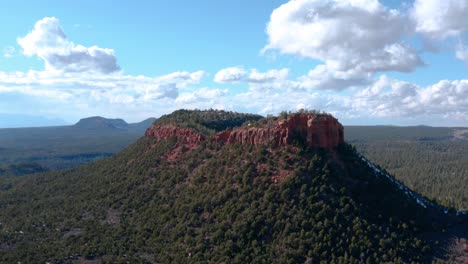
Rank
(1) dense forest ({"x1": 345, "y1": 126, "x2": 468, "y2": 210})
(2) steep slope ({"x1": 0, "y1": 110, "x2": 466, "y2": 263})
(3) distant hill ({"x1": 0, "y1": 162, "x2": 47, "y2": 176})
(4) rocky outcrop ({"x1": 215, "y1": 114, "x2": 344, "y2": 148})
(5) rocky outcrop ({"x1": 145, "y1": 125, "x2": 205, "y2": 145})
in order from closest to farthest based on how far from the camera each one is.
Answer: (2) steep slope ({"x1": 0, "y1": 110, "x2": 466, "y2": 263}), (4) rocky outcrop ({"x1": 215, "y1": 114, "x2": 344, "y2": 148}), (5) rocky outcrop ({"x1": 145, "y1": 125, "x2": 205, "y2": 145}), (1) dense forest ({"x1": 345, "y1": 126, "x2": 468, "y2": 210}), (3) distant hill ({"x1": 0, "y1": 162, "x2": 47, "y2": 176})

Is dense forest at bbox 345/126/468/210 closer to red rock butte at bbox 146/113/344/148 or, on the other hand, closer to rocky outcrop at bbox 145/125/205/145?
red rock butte at bbox 146/113/344/148

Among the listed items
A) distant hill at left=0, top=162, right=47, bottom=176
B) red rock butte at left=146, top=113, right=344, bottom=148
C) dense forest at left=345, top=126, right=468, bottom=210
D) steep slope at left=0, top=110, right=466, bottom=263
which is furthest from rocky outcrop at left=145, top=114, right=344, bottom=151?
distant hill at left=0, top=162, right=47, bottom=176

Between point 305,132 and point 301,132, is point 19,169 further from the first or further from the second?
point 305,132

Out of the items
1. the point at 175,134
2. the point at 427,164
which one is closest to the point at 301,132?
the point at 175,134

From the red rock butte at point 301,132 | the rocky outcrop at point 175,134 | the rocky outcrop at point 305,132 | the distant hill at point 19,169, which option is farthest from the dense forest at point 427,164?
the distant hill at point 19,169

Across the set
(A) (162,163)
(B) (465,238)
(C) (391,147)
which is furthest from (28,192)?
(C) (391,147)

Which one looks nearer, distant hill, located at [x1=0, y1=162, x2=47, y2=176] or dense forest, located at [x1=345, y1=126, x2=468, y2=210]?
dense forest, located at [x1=345, y1=126, x2=468, y2=210]

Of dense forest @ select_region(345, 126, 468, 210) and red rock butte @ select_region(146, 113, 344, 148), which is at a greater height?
red rock butte @ select_region(146, 113, 344, 148)

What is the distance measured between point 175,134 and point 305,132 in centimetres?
2158

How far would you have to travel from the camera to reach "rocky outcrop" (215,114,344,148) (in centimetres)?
4494

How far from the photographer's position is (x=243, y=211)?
136ft

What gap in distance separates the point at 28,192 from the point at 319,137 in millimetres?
44008

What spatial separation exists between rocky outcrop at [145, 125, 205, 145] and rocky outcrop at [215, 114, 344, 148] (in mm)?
10946

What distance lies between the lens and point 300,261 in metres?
35.3
